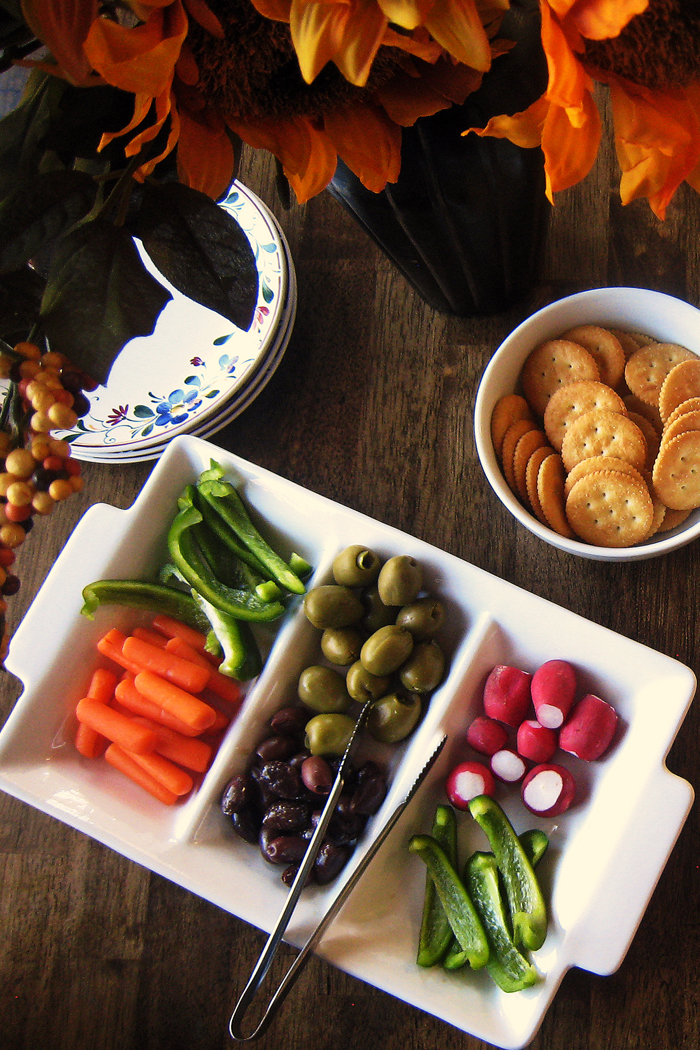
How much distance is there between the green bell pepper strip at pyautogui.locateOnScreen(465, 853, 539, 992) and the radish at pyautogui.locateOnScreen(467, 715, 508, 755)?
10 centimetres

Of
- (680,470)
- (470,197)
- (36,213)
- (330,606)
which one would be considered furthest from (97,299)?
(680,470)

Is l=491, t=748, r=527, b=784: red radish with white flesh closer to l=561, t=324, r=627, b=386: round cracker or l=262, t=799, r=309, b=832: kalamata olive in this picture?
l=262, t=799, r=309, b=832: kalamata olive

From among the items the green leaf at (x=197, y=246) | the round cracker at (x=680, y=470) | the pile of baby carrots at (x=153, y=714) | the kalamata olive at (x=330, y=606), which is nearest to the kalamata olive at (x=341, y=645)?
the kalamata olive at (x=330, y=606)

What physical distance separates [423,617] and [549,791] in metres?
0.21

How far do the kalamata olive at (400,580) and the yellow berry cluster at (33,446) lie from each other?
0.36m

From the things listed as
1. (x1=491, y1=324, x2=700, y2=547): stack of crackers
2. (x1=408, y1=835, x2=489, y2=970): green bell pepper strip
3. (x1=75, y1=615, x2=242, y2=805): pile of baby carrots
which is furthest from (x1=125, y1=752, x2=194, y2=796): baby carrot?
(x1=491, y1=324, x2=700, y2=547): stack of crackers

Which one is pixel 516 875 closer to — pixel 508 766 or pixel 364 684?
pixel 508 766

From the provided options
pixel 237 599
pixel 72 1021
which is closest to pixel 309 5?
pixel 237 599

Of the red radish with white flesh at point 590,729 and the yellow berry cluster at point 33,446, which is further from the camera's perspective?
the red radish with white flesh at point 590,729

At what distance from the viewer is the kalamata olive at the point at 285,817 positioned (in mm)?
805

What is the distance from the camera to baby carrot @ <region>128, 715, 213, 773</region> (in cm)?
84

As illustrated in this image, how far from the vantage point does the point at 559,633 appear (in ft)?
2.58

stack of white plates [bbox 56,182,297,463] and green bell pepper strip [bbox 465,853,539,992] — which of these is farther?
stack of white plates [bbox 56,182,297,463]

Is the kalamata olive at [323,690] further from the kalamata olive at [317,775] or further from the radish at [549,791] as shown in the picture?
the radish at [549,791]
